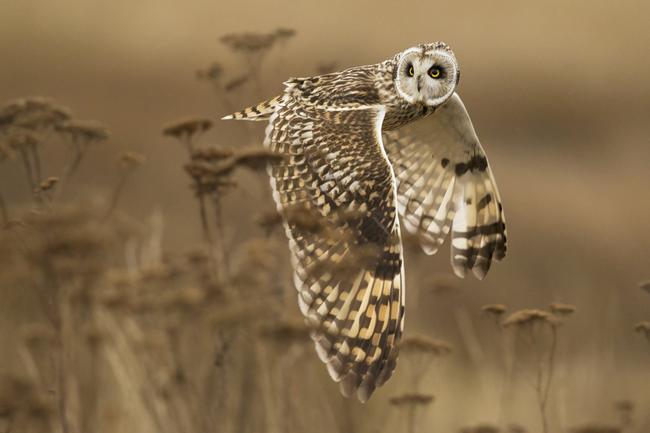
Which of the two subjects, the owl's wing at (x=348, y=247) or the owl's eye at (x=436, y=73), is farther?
the owl's eye at (x=436, y=73)

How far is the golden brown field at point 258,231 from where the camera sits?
3.01m

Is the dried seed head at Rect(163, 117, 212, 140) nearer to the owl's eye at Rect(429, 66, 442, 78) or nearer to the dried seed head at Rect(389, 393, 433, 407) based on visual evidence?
the dried seed head at Rect(389, 393, 433, 407)

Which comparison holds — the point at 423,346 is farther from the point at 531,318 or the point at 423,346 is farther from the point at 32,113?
the point at 32,113

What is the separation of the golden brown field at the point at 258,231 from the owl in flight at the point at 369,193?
5.1 inches

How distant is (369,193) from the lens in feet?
12.7

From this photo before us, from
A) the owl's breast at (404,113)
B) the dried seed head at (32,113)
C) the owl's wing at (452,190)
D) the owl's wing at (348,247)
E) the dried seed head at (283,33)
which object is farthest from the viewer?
the owl's wing at (452,190)

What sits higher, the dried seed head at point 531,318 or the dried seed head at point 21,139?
the dried seed head at point 21,139

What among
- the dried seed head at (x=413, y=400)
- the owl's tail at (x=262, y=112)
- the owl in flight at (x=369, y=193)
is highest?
the owl's tail at (x=262, y=112)

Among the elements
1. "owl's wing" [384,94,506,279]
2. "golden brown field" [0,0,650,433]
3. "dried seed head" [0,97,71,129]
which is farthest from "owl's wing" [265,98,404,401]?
"owl's wing" [384,94,506,279]

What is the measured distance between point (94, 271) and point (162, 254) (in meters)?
0.99

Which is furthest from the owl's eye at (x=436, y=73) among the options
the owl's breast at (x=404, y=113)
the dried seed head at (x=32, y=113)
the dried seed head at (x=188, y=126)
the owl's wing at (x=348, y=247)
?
the dried seed head at (x=32, y=113)

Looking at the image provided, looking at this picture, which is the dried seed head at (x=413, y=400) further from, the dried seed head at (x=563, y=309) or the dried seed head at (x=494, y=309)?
the dried seed head at (x=563, y=309)

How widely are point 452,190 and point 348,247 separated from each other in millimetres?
1092

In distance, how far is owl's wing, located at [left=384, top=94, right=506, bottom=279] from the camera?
15.6 feet
